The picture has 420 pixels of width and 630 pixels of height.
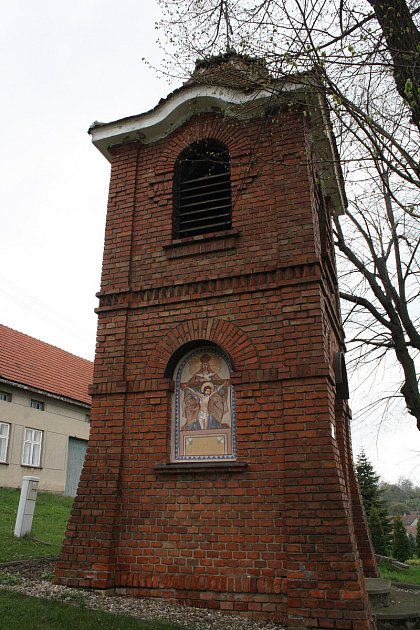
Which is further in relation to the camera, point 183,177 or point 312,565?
point 183,177

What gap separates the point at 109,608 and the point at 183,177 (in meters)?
5.83

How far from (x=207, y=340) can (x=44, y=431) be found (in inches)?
563

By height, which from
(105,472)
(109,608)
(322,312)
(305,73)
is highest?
(305,73)

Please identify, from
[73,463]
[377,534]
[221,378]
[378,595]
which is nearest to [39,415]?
[73,463]

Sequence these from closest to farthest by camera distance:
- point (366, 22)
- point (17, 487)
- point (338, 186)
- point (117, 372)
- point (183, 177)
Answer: point (366, 22) → point (117, 372) → point (183, 177) → point (338, 186) → point (17, 487)

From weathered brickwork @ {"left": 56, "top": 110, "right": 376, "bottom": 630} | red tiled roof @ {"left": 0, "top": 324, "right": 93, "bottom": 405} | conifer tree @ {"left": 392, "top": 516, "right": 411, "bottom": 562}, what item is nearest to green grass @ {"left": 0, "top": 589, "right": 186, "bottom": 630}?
weathered brickwork @ {"left": 56, "top": 110, "right": 376, "bottom": 630}

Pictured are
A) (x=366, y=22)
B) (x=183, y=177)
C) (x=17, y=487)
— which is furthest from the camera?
(x=17, y=487)

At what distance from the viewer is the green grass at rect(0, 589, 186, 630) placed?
5188 millimetres

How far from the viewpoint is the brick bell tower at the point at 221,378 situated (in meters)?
6.10

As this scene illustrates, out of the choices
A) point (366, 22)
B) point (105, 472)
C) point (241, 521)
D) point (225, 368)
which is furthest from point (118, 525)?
point (366, 22)

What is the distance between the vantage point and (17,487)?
18375 mm

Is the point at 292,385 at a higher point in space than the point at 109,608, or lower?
higher

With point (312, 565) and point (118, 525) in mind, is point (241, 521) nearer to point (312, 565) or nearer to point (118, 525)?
point (312, 565)

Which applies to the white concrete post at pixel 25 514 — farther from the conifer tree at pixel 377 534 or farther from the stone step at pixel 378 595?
the conifer tree at pixel 377 534
